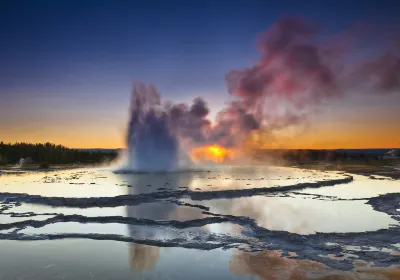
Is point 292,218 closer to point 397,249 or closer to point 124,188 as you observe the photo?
point 397,249

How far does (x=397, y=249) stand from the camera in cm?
915

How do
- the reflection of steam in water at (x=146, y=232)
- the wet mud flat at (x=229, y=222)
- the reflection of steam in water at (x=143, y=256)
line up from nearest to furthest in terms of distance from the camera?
the reflection of steam in water at (x=143, y=256) < the reflection of steam in water at (x=146, y=232) < the wet mud flat at (x=229, y=222)

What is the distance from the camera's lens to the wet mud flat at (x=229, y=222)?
899 centimetres

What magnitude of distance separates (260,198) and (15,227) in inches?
446

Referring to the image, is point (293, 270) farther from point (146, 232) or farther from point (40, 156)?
point (40, 156)

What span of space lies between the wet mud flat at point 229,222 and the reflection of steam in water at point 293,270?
0.20 feet

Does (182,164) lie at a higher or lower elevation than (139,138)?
lower

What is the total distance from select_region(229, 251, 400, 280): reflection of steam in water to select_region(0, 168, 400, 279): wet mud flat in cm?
6

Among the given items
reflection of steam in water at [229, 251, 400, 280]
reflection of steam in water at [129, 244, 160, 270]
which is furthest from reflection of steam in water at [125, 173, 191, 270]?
reflection of steam in water at [229, 251, 400, 280]

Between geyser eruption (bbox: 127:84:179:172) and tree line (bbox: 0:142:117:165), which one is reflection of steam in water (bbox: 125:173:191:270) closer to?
geyser eruption (bbox: 127:84:179:172)

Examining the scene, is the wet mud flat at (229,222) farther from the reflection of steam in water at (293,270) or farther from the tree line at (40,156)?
the tree line at (40,156)

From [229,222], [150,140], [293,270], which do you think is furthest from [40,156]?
[293,270]

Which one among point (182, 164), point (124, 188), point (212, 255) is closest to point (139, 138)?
point (182, 164)

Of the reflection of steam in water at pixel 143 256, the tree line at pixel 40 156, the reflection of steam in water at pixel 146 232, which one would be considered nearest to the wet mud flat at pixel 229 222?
the reflection of steam in water at pixel 146 232
